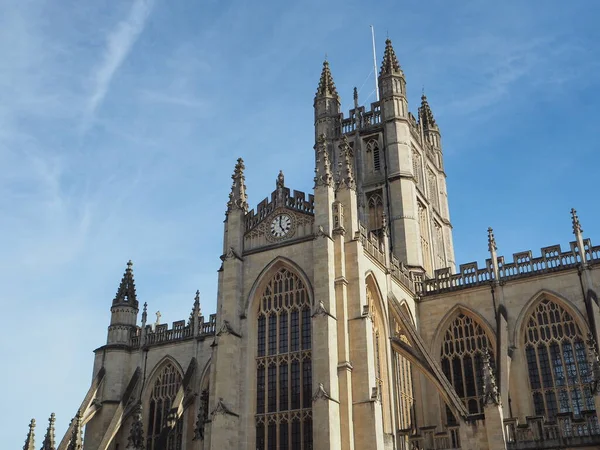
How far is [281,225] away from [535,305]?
12.9m

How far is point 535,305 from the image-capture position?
35531 mm

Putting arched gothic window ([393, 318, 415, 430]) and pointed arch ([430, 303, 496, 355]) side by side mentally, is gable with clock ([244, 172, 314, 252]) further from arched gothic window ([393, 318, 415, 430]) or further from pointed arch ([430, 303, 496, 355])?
pointed arch ([430, 303, 496, 355])

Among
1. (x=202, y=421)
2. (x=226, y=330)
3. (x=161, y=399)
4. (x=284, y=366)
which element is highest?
(x=226, y=330)

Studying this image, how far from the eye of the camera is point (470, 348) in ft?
119

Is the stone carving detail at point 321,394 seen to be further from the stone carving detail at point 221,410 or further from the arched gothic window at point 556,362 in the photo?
the arched gothic window at point 556,362

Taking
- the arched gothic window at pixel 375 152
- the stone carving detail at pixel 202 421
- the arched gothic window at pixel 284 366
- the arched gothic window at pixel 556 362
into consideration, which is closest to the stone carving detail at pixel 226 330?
the arched gothic window at pixel 284 366

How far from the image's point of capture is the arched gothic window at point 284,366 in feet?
100.0

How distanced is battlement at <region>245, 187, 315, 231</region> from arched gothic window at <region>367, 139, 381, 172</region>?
12.8 metres

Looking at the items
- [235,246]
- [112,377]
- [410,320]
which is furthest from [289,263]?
[112,377]

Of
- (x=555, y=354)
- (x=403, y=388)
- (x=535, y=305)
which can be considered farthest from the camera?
(x=535, y=305)

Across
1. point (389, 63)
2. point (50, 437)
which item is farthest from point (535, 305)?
point (50, 437)

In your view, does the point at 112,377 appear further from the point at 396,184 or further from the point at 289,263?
the point at 396,184

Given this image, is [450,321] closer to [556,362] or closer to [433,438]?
[556,362]

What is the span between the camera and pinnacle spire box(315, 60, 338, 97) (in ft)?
164
